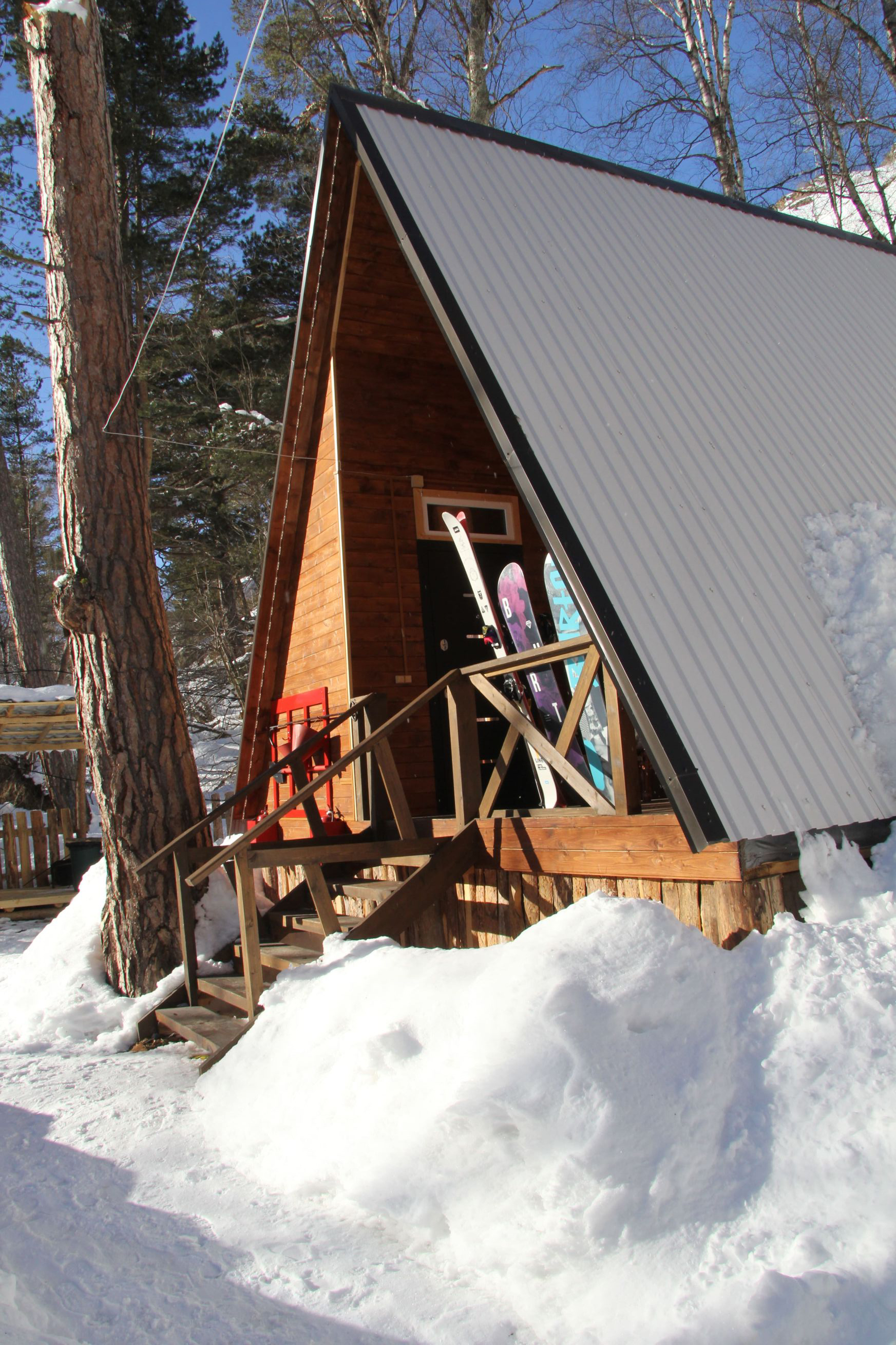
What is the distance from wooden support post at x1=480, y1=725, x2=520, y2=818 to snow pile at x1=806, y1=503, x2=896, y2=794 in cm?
156

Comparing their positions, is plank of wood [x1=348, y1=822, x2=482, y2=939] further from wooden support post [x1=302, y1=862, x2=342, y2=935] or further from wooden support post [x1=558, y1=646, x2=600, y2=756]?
wooden support post [x1=558, y1=646, x2=600, y2=756]

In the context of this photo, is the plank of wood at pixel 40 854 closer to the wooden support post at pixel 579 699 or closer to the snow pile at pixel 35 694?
the snow pile at pixel 35 694

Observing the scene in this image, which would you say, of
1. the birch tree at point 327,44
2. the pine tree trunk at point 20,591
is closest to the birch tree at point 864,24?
the birch tree at point 327,44

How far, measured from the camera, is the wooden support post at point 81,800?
42.7 ft

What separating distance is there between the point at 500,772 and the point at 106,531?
3340 millimetres

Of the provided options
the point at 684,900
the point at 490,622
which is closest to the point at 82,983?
the point at 490,622

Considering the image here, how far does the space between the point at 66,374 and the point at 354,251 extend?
7.13ft

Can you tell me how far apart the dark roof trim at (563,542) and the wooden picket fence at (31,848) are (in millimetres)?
9420

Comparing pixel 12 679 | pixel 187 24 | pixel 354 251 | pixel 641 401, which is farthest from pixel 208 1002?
pixel 12 679

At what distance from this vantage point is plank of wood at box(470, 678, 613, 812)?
13.7 ft

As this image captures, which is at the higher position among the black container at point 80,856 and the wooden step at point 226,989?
the wooden step at point 226,989

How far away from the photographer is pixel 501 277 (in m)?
4.97

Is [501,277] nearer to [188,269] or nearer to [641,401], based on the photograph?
[641,401]

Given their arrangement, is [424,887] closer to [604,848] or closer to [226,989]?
[604,848]
